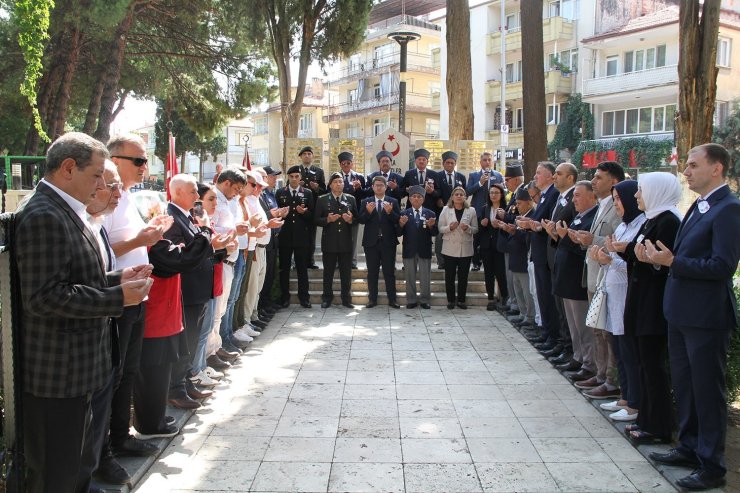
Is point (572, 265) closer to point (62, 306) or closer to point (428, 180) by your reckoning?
point (62, 306)

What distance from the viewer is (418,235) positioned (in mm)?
10273

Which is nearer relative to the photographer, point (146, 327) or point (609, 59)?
point (146, 327)

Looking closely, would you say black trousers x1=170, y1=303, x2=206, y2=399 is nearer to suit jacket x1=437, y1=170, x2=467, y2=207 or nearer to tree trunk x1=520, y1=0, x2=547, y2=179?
suit jacket x1=437, y1=170, x2=467, y2=207

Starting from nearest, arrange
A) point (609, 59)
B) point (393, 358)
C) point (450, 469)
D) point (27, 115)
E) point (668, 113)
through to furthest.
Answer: point (450, 469), point (393, 358), point (27, 115), point (668, 113), point (609, 59)

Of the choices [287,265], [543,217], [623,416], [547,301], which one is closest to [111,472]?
[623,416]

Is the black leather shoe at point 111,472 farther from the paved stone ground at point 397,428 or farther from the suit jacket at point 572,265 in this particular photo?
the suit jacket at point 572,265

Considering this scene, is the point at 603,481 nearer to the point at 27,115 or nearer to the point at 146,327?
the point at 146,327

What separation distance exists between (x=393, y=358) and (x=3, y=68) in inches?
497

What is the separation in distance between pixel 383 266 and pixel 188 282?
18.2ft

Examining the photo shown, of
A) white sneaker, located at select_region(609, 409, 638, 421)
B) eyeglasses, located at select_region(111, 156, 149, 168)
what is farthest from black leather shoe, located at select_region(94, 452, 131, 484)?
white sneaker, located at select_region(609, 409, 638, 421)

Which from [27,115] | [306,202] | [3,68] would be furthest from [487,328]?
[27,115]

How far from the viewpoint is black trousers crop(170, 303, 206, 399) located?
5262 mm

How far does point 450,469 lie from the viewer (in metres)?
4.36

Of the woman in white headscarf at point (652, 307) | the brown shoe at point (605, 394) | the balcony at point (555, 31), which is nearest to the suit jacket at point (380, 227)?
the brown shoe at point (605, 394)
